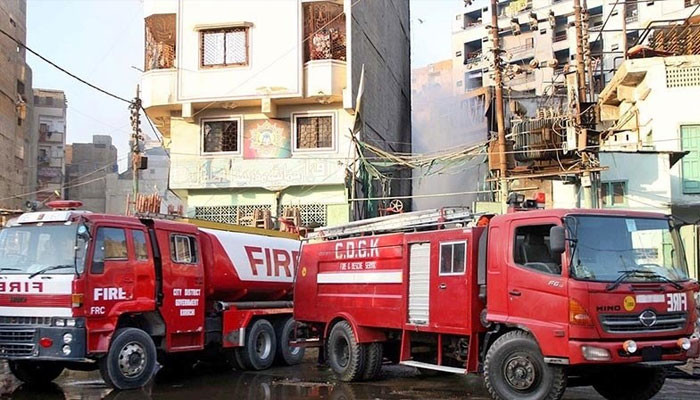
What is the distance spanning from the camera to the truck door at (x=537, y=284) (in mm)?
8125

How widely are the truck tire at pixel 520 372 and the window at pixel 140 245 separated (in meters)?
5.59

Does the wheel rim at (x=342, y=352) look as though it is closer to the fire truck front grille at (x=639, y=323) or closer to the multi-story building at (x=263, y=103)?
the fire truck front grille at (x=639, y=323)

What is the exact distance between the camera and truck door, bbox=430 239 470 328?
31.1 feet

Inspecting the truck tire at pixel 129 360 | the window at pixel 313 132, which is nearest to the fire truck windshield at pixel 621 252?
the truck tire at pixel 129 360

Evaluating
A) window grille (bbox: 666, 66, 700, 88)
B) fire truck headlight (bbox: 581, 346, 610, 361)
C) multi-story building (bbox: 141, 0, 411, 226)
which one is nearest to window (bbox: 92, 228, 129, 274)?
fire truck headlight (bbox: 581, 346, 610, 361)

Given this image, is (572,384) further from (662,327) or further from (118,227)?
(118,227)

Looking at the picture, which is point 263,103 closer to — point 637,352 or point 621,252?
point 621,252

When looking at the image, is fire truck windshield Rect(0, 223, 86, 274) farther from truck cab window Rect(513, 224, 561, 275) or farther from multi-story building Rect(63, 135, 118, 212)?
multi-story building Rect(63, 135, 118, 212)

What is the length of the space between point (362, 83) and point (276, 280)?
10.4 m

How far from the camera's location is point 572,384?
8.94m

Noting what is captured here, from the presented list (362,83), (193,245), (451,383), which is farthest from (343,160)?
(451,383)

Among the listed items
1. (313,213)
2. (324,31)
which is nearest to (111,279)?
(313,213)

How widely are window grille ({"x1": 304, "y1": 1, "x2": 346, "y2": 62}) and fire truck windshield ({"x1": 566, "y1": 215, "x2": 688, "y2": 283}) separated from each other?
54.3ft

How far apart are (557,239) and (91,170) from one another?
6151 cm
